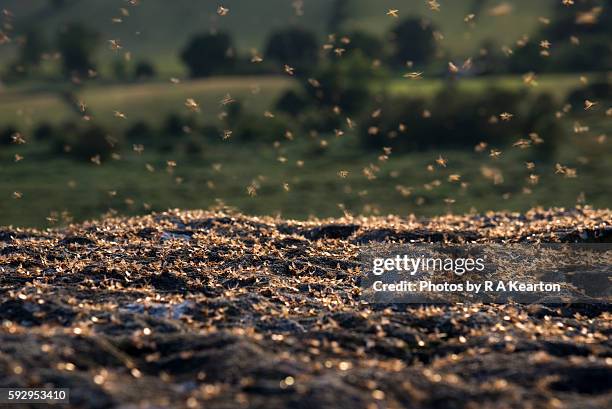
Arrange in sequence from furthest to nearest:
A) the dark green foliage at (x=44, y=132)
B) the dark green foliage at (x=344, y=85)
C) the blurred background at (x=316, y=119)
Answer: the dark green foliage at (x=344, y=85)
the dark green foliage at (x=44, y=132)
the blurred background at (x=316, y=119)

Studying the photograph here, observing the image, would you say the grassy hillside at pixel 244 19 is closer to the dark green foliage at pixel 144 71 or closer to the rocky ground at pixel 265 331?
the dark green foliage at pixel 144 71

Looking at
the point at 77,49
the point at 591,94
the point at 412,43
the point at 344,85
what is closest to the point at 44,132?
the point at 344,85

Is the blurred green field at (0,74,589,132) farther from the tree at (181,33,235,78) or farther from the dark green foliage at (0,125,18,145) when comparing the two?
the dark green foliage at (0,125,18,145)

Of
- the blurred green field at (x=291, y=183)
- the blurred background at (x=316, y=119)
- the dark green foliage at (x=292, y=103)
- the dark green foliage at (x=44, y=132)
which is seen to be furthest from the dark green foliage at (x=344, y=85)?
the dark green foliage at (x=44, y=132)

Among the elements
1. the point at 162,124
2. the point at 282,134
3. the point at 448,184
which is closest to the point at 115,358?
the point at 448,184

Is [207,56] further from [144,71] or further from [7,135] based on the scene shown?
[7,135]
